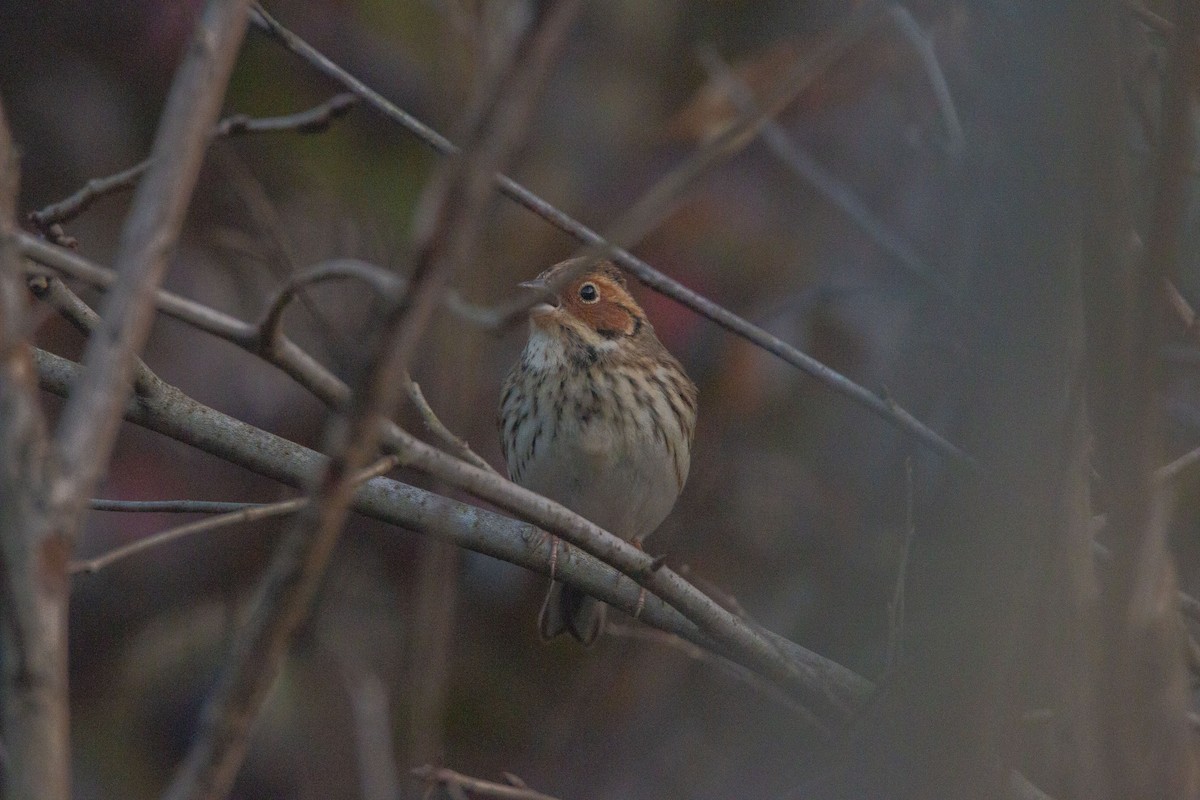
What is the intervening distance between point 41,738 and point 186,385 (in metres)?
5.03

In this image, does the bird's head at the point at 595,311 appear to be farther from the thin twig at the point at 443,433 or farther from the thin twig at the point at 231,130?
the thin twig at the point at 231,130

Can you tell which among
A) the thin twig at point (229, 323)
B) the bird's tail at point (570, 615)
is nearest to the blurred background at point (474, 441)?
the bird's tail at point (570, 615)

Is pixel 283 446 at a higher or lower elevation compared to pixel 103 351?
higher

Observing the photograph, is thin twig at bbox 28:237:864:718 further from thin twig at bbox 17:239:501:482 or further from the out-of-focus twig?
the out-of-focus twig

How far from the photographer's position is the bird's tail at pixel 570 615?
5.83m

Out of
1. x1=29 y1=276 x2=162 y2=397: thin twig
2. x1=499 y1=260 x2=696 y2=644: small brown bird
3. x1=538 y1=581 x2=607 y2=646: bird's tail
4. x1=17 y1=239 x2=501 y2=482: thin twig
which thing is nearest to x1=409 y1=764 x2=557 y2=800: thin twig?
x1=17 y1=239 x2=501 y2=482: thin twig

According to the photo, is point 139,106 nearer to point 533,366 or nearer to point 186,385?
point 186,385

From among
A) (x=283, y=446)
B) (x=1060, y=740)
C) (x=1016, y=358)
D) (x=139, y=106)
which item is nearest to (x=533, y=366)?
(x=283, y=446)

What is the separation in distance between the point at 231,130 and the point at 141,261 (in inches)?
38.6

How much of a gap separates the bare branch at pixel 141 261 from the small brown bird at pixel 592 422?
3.22 meters

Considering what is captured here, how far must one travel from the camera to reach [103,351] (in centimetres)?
198

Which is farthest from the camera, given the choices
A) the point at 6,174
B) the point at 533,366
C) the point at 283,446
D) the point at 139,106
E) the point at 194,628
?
the point at 139,106

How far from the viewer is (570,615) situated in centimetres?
583

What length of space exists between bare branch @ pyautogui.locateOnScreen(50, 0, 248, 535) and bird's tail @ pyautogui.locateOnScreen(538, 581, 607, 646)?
3909 millimetres
